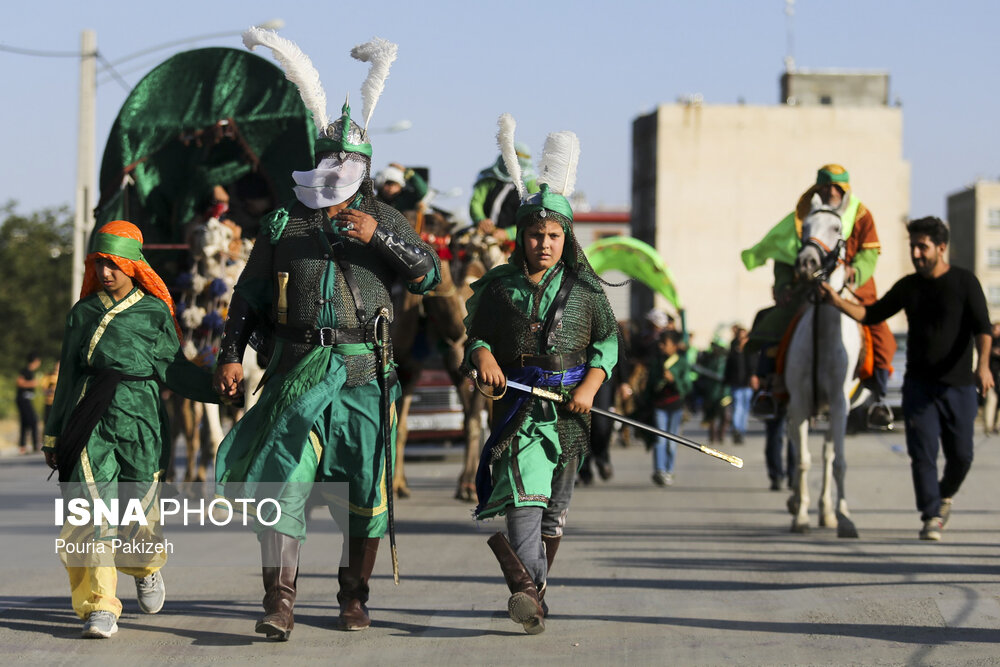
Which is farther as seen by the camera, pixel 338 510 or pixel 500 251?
pixel 500 251

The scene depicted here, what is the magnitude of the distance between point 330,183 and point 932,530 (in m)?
5.60

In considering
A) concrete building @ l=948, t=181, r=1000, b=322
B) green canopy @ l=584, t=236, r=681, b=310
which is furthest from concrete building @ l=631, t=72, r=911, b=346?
green canopy @ l=584, t=236, r=681, b=310

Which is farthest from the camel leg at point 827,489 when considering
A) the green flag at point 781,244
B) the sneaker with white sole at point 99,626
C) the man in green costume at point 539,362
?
the sneaker with white sole at point 99,626

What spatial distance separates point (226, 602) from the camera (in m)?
8.14

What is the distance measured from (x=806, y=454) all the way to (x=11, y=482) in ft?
33.1

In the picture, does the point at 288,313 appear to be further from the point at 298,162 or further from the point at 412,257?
the point at 298,162

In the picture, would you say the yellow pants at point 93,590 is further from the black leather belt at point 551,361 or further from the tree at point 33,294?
the tree at point 33,294

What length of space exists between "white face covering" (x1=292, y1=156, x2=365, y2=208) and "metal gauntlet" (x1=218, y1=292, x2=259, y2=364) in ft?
1.80

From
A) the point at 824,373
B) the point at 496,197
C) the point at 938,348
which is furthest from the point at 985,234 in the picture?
the point at 938,348

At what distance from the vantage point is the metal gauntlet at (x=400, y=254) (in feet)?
23.1

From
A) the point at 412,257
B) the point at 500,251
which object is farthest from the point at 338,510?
the point at 500,251

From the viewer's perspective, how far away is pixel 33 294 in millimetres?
43969

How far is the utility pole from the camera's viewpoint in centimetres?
2636

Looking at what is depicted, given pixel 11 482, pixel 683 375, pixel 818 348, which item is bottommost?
pixel 11 482
